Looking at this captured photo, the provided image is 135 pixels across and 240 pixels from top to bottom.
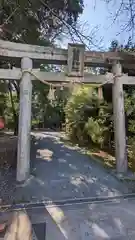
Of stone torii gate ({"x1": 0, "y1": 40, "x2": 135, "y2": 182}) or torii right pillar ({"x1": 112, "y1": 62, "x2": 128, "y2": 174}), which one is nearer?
stone torii gate ({"x1": 0, "y1": 40, "x2": 135, "y2": 182})

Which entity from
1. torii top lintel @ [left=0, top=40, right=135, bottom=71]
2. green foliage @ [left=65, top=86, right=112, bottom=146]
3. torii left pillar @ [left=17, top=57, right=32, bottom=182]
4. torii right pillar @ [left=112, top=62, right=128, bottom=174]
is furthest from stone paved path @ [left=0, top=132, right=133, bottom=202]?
torii top lintel @ [left=0, top=40, right=135, bottom=71]

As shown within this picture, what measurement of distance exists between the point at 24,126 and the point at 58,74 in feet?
4.54

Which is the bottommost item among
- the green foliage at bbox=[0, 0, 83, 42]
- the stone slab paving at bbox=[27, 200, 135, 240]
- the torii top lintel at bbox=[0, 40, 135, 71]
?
the stone slab paving at bbox=[27, 200, 135, 240]

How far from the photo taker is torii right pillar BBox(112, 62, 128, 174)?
5484 millimetres

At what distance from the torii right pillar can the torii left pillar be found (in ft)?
6.57

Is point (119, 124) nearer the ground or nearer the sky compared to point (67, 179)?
nearer the sky

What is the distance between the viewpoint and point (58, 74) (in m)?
5.34

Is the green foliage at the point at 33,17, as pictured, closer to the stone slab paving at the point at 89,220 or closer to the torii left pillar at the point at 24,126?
the torii left pillar at the point at 24,126

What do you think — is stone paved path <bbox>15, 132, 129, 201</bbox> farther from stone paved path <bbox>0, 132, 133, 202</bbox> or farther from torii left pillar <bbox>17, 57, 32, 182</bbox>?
torii left pillar <bbox>17, 57, 32, 182</bbox>

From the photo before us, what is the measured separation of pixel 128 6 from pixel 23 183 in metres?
3.73

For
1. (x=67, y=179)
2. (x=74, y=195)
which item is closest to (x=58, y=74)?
(x=67, y=179)

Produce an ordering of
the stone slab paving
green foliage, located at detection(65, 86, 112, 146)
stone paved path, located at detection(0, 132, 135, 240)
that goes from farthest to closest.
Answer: green foliage, located at detection(65, 86, 112, 146) → stone paved path, located at detection(0, 132, 135, 240) → the stone slab paving

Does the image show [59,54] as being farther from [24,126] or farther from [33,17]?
[24,126]

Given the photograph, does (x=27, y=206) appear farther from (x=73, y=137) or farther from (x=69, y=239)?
(x=73, y=137)
